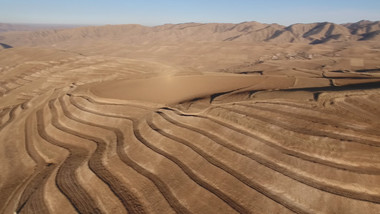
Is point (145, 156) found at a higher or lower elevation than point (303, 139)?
lower

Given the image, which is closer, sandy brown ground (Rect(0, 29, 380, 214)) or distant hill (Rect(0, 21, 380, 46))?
sandy brown ground (Rect(0, 29, 380, 214))

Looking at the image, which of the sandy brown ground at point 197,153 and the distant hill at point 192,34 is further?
the distant hill at point 192,34

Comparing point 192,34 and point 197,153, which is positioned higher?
point 192,34

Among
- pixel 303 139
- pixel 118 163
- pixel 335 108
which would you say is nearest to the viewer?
pixel 303 139

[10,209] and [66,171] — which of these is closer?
[10,209]

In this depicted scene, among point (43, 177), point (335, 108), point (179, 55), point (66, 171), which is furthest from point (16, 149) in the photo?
point (179, 55)

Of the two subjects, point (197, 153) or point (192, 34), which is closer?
point (197, 153)

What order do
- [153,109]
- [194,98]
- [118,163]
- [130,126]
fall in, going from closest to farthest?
[118,163] → [130,126] → [153,109] → [194,98]

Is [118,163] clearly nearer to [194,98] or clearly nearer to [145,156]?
[145,156]
